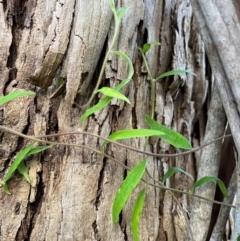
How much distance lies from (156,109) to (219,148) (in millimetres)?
186

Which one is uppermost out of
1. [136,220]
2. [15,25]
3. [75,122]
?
[15,25]

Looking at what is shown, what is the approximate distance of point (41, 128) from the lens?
0.73 metres

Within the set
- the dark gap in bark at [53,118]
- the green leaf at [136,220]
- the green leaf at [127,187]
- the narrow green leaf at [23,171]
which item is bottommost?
the green leaf at [136,220]

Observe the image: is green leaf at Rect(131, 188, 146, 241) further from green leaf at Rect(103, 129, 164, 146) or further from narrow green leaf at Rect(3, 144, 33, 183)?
narrow green leaf at Rect(3, 144, 33, 183)

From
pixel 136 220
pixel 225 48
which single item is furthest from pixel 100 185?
pixel 225 48

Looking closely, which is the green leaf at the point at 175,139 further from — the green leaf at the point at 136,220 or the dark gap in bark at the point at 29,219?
the dark gap in bark at the point at 29,219

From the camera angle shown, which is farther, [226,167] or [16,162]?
[226,167]

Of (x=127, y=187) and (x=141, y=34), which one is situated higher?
(x=141, y=34)

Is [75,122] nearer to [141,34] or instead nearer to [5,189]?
[5,189]

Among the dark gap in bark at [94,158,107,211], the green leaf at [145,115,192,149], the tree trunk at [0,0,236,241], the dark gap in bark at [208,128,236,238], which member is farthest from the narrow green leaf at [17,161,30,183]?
the dark gap in bark at [208,128,236,238]

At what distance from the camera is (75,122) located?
0.75 meters

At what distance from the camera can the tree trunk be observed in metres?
0.68

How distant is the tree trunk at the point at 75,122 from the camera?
685 millimetres

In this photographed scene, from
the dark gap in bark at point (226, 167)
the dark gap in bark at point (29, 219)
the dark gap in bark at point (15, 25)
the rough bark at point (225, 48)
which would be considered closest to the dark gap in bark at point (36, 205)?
the dark gap in bark at point (29, 219)
